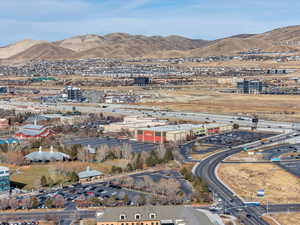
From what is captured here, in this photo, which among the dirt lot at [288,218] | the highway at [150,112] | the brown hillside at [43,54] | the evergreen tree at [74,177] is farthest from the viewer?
the brown hillside at [43,54]

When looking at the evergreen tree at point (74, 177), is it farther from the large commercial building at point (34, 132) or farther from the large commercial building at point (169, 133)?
the large commercial building at point (34, 132)

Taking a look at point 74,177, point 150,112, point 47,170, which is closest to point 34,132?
point 47,170

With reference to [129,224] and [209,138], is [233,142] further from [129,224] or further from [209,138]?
[129,224]

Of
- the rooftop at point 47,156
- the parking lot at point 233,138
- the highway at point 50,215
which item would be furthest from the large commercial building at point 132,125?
the highway at point 50,215

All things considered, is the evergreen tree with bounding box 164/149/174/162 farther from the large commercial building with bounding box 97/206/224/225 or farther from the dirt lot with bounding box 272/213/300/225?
the large commercial building with bounding box 97/206/224/225

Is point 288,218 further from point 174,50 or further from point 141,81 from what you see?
point 174,50

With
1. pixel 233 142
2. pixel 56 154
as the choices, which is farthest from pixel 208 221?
pixel 233 142
